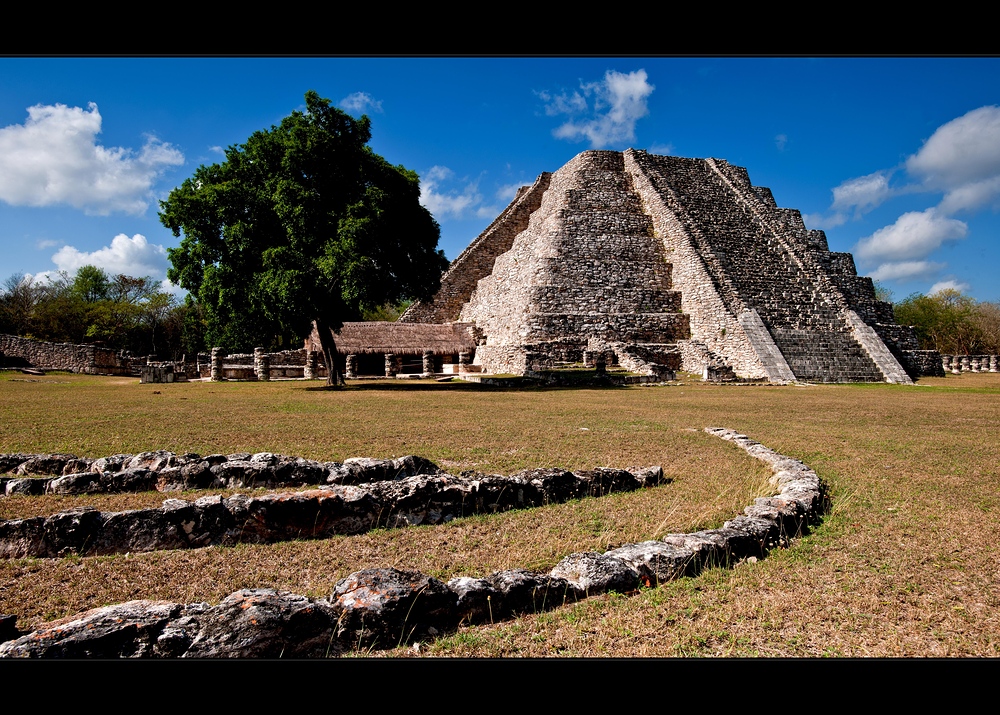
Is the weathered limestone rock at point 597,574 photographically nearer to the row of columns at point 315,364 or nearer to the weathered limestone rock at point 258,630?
the weathered limestone rock at point 258,630

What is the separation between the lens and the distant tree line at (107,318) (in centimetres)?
4962

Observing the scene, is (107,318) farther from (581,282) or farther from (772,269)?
(772,269)

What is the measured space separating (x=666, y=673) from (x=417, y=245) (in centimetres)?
2174

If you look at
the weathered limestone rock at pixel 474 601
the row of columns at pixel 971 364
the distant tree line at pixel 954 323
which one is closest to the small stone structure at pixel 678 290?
the row of columns at pixel 971 364

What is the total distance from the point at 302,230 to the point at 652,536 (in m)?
18.4

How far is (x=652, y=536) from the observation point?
4.79 m

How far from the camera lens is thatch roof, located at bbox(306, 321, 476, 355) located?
37.7m

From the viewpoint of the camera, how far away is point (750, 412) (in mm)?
14625

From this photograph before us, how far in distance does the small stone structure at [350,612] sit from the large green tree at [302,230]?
53.4 feet

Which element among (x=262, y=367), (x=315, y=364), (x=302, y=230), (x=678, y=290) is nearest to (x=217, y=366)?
(x=262, y=367)
